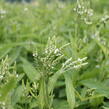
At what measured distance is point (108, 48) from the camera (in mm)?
2857

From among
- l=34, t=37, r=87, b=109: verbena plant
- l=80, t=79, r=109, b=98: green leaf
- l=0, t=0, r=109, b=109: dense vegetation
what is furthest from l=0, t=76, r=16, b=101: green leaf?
l=80, t=79, r=109, b=98: green leaf

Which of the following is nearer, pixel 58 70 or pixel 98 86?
pixel 58 70

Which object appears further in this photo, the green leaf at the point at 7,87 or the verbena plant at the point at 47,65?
the verbena plant at the point at 47,65

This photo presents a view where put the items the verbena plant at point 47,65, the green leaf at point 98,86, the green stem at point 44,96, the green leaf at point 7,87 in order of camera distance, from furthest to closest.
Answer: the green leaf at point 98,86 → the green stem at point 44,96 → the verbena plant at point 47,65 → the green leaf at point 7,87

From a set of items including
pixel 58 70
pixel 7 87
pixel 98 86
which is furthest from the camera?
pixel 98 86

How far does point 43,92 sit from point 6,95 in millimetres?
291

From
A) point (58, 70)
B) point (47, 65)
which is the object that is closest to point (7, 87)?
point (47, 65)

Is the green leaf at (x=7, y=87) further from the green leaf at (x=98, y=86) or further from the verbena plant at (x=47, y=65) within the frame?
the green leaf at (x=98, y=86)

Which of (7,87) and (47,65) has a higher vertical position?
(47,65)

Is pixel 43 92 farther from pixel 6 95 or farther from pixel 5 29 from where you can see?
pixel 5 29

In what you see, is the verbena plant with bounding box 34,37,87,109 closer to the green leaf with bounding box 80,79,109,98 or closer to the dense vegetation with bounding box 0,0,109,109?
the dense vegetation with bounding box 0,0,109,109

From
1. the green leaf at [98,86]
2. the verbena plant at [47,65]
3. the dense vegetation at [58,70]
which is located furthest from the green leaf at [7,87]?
the green leaf at [98,86]

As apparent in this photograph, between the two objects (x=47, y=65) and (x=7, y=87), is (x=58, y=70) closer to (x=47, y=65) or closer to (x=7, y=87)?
(x=47, y=65)

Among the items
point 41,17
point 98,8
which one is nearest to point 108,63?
point 41,17
